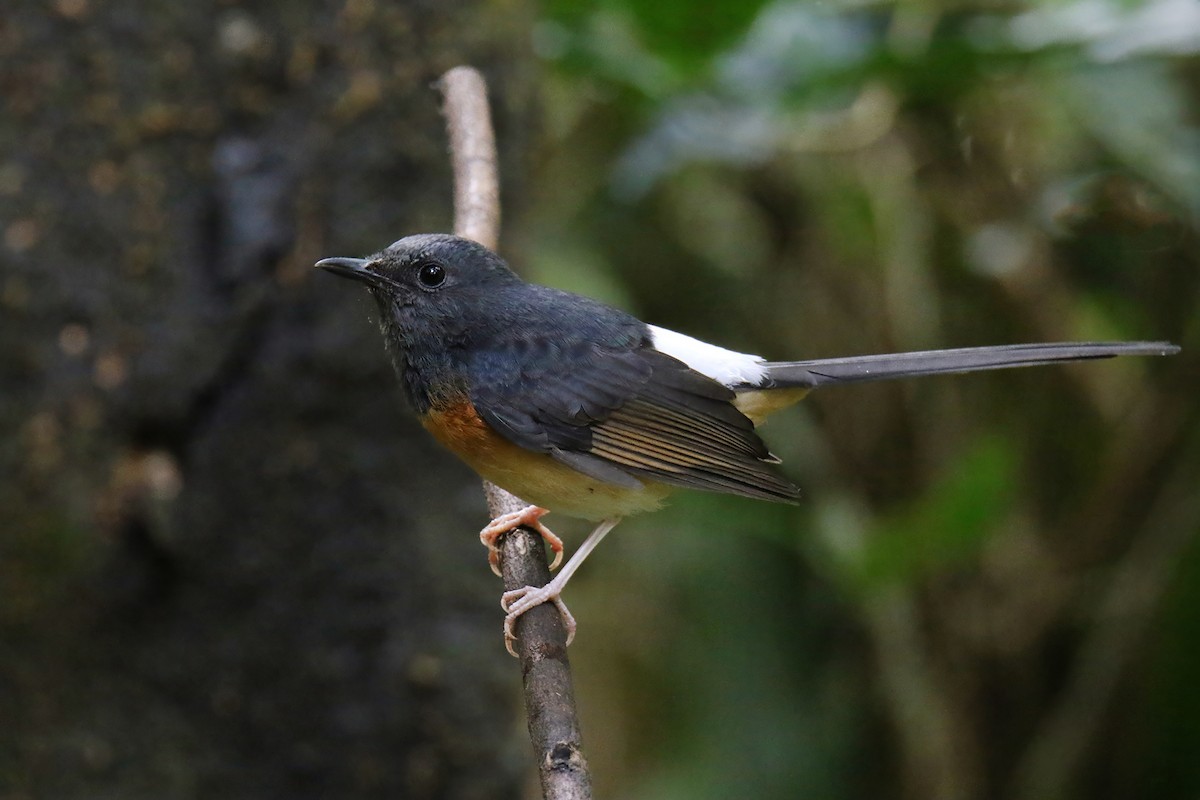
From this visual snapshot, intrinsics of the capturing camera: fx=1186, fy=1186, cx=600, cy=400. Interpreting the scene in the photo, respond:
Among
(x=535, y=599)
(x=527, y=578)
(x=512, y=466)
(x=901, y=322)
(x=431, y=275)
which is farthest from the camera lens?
(x=901, y=322)

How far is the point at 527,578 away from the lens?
2.71m

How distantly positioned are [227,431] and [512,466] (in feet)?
4.33

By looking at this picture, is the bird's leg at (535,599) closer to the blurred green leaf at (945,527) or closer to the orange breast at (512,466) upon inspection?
the orange breast at (512,466)

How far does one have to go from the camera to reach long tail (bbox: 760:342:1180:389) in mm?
2730

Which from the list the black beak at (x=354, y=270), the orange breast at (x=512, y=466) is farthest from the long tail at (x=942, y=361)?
the black beak at (x=354, y=270)

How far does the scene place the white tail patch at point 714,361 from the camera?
325 cm

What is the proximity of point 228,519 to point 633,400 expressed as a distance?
1.49 m

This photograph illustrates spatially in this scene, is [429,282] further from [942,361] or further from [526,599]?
[942,361]

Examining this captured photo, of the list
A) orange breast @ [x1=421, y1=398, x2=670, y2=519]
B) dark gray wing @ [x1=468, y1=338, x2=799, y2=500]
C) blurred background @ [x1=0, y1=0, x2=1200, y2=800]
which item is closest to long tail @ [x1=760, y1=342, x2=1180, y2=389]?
dark gray wing @ [x1=468, y1=338, x2=799, y2=500]

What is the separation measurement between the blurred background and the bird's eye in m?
0.62

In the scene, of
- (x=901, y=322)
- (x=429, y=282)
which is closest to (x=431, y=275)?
(x=429, y=282)

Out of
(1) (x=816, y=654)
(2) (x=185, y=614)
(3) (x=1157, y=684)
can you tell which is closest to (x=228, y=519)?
(2) (x=185, y=614)

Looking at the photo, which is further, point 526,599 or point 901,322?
point 901,322

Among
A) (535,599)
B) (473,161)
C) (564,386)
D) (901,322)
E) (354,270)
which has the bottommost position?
(535,599)
